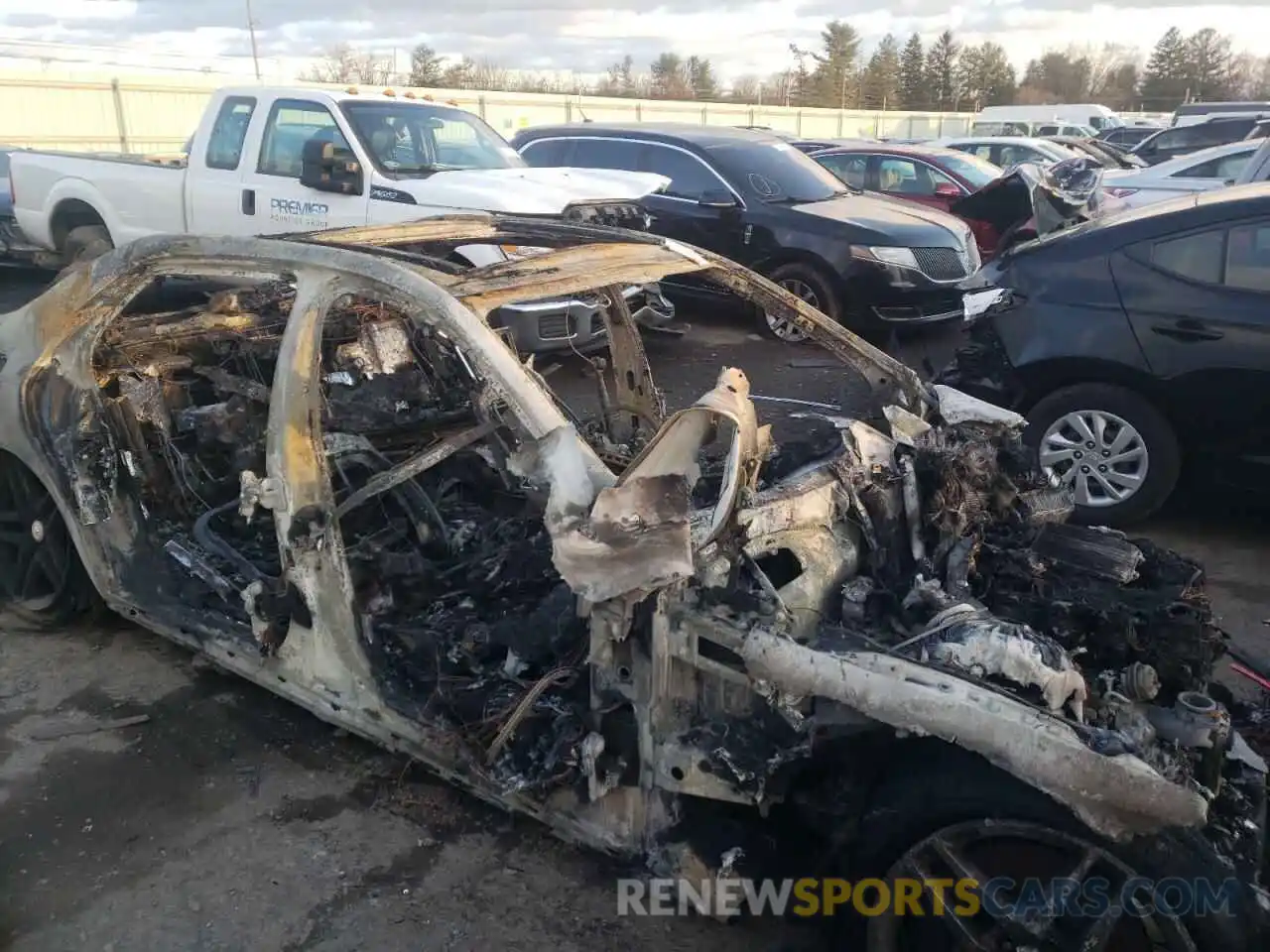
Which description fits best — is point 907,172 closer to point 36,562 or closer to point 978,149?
point 978,149

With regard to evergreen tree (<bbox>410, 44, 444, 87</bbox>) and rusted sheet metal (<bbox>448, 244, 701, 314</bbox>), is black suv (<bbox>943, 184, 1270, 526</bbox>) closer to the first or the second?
rusted sheet metal (<bbox>448, 244, 701, 314</bbox>)

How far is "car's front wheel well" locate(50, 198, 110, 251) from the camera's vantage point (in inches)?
373

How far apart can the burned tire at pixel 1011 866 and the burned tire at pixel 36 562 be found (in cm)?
330

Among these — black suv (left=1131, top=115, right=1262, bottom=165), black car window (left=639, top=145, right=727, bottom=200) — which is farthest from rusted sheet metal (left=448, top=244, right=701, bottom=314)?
black suv (left=1131, top=115, right=1262, bottom=165)

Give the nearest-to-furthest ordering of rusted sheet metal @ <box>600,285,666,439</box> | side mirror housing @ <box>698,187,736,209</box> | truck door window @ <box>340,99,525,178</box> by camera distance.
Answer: rusted sheet metal @ <box>600,285,666,439</box>
truck door window @ <box>340,99,525,178</box>
side mirror housing @ <box>698,187,736,209</box>

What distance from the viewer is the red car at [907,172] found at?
40.5 ft

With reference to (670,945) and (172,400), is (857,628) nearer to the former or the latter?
(670,945)

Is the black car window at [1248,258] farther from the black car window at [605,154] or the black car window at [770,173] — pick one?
the black car window at [605,154]

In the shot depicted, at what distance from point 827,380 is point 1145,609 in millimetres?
5491

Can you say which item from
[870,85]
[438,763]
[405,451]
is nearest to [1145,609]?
[438,763]

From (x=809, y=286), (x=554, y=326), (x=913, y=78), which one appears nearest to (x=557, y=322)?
(x=554, y=326)

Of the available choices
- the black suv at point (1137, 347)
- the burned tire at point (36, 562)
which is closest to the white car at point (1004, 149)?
the black suv at point (1137, 347)

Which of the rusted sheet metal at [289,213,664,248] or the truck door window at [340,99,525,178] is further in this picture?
the truck door window at [340,99,525,178]

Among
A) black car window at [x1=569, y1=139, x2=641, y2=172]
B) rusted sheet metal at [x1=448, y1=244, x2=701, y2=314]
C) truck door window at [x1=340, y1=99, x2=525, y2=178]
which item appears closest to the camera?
rusted sheet metal at [x1=448, y1=244, x2=701, y2=314]
